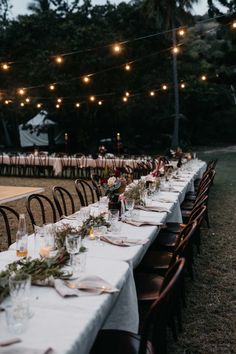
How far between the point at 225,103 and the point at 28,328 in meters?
25.6

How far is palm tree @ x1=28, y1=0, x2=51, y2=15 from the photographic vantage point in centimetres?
2187

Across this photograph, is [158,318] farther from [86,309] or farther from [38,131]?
[38,131]

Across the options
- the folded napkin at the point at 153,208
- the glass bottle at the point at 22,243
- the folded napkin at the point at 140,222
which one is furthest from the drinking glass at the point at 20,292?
the folded napkin at the point at 153,208

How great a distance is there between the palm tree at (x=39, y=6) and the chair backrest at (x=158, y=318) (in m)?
22.7

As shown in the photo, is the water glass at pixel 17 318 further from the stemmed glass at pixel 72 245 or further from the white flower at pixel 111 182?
the white flower at pixel 111 182

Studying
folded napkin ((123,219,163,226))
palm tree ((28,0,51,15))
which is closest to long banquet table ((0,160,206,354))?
folded napkin ((123,219,163,226))

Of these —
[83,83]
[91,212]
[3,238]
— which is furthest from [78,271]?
[83,83]

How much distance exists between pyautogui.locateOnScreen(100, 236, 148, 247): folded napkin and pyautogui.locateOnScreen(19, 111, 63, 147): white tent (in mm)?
19455

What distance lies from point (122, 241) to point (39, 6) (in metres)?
23.1

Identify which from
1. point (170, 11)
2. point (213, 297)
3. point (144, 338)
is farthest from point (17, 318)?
point (170, 11)

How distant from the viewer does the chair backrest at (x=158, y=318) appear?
169cm

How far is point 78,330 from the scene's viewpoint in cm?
160

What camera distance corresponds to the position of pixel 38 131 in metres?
22.4

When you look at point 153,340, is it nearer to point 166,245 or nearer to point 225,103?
point 166,245
